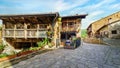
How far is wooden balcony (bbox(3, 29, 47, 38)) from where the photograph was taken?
1578 centimetres

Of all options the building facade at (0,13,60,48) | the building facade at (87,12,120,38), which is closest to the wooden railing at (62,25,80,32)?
the building facade at (0,13,60,48)

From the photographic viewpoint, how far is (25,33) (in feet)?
52.9

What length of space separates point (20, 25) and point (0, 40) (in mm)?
3830

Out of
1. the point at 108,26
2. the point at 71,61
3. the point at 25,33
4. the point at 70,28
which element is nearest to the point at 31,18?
the point at 25,33

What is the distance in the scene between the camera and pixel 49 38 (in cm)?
1580

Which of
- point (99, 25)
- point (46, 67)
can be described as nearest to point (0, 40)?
point (46, 67)

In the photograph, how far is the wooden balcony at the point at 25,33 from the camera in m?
15.8

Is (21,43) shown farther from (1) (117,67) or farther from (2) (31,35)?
(1) (117,67)

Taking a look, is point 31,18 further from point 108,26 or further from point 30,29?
point 108,26

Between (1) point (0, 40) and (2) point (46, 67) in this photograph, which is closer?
(2) point (46, 67)

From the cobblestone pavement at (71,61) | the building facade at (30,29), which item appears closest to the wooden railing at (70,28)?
the building facade at (30,29)

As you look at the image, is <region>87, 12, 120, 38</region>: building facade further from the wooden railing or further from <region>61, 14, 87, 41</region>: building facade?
the wooden railing

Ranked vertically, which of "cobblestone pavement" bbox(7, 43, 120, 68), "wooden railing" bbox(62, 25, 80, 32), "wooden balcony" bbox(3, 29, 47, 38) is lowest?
Answer: "cobblestone pavement" bbox(7, 43, 120, 68)

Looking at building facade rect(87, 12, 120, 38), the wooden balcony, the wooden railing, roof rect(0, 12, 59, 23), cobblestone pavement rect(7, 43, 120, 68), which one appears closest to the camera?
cobblestone pavement rect(7, 43, 120, 68)
